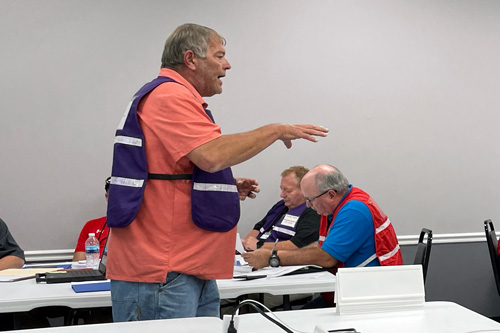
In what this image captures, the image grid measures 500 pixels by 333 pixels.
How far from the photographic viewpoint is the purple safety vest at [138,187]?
1711 millimetres

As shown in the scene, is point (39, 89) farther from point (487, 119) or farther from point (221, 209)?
point (487, 119)

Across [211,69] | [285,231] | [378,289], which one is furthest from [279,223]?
[378,289]

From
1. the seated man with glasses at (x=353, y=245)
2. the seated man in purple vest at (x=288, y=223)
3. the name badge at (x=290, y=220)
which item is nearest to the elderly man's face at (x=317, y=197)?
the seated man with glasses at (x=353, y=245)

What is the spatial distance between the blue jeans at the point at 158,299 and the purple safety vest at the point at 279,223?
2470 millimetres

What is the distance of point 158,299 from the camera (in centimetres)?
172

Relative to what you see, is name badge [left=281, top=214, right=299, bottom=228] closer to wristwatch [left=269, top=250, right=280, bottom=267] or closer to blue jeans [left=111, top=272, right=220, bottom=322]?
wristwatch [left=269, top=250, right=280, bottom=267]

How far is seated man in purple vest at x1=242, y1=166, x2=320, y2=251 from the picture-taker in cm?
390

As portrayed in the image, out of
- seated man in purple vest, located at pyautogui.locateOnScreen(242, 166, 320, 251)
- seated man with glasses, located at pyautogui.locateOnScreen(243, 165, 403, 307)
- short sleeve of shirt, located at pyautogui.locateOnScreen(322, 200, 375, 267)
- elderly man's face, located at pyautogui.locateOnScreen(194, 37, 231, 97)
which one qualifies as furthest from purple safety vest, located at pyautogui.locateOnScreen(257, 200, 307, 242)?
elderly man's face, located at pyautogui.locateOnScreen(194, 37, 231, 97)

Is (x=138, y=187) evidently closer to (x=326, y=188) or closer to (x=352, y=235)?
(x=352, y=235)

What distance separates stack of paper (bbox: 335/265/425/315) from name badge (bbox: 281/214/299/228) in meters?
2.46

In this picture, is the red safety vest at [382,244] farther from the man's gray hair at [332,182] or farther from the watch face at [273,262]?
the watch face at [273,262]

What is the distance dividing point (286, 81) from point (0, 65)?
2.20m

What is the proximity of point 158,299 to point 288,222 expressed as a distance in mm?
2561

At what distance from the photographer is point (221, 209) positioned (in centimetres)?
176
